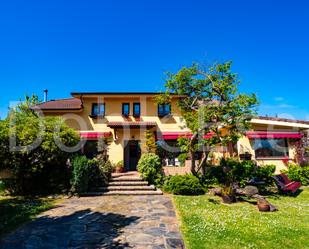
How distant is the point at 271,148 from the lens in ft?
78.4

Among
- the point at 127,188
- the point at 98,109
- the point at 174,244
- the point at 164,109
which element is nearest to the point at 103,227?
the point at 174,244

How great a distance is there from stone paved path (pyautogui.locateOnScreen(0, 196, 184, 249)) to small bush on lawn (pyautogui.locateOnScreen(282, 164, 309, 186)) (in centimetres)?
1350

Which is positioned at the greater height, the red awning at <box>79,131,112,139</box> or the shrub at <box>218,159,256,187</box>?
the red awning at <box>79,131,112,139</box>

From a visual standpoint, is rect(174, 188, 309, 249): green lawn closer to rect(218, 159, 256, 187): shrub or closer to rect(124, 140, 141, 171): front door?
rect(218, 159, 256, 187): shrub

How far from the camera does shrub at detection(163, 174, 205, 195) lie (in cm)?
1652

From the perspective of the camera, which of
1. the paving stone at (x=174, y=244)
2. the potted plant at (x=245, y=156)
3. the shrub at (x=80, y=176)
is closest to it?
the paving stone at (x=174, y=244)

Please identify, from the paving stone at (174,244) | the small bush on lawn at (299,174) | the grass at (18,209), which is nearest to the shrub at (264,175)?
the small bush on lawn at (299,174)

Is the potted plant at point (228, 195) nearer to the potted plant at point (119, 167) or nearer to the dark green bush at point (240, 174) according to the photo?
the dark green bush at point (240, 174)

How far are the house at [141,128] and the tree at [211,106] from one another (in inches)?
206

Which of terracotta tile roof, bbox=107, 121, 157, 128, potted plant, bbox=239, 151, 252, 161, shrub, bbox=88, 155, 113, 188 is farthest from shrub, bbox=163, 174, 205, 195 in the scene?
terracotta tile roof, bbox=107, 121, 157, 128

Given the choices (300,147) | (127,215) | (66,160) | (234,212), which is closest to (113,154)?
(66,160)

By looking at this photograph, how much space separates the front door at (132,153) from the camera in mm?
25609

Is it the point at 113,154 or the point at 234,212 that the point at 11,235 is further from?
the point at 113,154

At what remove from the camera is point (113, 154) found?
25188 millimetres
